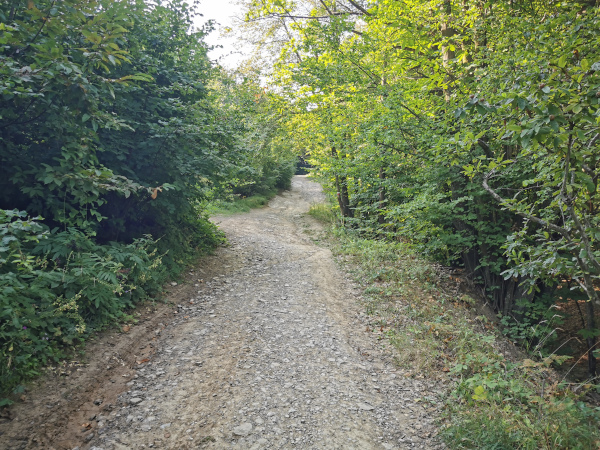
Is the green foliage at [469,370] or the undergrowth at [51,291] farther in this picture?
the undergrowth at [51,291]

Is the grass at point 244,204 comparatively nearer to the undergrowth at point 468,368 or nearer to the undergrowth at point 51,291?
the undergrowth at point 468,368

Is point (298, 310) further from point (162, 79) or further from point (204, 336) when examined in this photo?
point (162, 79)

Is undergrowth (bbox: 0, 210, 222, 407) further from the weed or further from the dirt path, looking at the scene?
the weed

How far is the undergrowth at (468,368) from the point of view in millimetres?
3184

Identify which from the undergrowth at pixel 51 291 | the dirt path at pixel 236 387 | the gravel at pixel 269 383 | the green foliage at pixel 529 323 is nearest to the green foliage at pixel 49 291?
the undergrowth at pixel 51 291

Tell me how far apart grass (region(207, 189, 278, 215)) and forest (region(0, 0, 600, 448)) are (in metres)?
6.21

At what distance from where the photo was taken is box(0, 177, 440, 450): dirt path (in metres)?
3.34

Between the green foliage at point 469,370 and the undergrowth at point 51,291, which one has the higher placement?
the undergrowth at point 51,291

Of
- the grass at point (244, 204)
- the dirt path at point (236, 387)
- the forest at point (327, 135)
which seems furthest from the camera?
the grass at point (244, 204)

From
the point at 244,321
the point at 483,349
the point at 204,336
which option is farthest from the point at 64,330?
the point at 483,349

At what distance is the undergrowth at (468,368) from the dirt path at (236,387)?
0.36 m

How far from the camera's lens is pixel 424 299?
6.87 meters

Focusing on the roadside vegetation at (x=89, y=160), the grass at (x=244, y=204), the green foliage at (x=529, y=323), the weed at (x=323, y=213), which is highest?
the roadside vegetation at (x=89, y=160)

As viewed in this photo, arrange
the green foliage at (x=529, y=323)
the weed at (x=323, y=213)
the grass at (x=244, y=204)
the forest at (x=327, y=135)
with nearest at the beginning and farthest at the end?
1. the forest at (x=327, y=135)
2. the green foliage at (x=529, y=323)
3. the grass at (x=244, y=204)
4. the weed at (x=323, y=213)
